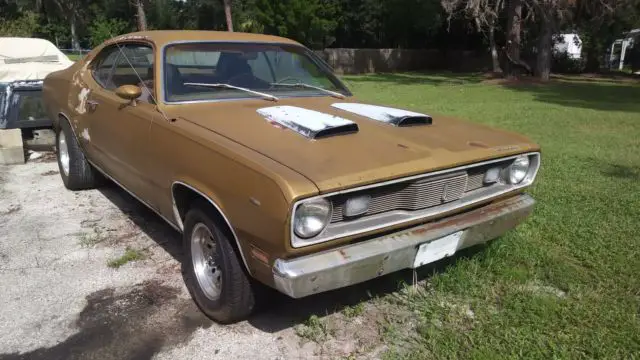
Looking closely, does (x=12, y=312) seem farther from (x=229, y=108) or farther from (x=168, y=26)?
(x=168, y=26)

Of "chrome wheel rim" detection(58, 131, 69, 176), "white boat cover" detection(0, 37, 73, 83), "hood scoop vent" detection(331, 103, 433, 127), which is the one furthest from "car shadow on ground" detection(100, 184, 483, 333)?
"white boat cover" detection(0, 37, 73, 83)

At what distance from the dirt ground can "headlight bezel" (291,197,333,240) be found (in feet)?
2.45

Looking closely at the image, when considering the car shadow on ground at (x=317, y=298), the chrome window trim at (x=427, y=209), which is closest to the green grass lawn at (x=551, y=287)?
the car shadow on ground at (x=317, y=298)

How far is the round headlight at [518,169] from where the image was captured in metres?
3.32

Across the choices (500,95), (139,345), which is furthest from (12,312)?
(500,95)

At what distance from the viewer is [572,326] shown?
2.95m

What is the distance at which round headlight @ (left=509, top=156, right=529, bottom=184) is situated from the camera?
3.32 m

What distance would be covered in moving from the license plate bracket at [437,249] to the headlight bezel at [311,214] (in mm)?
610

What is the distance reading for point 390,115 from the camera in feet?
11.3

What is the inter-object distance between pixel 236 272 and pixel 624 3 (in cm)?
2400

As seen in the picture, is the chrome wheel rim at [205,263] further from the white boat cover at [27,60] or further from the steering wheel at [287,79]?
the white boat cover at [27,60]

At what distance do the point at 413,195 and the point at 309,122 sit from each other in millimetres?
740

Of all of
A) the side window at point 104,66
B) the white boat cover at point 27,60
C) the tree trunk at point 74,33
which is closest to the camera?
the side window at point 104,66

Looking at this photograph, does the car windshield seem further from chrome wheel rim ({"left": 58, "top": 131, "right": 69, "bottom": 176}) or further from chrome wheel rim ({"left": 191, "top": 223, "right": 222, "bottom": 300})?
chrome wheel rim ({"left": 58, "top": 131, "right": 69, "bottom": 176})
